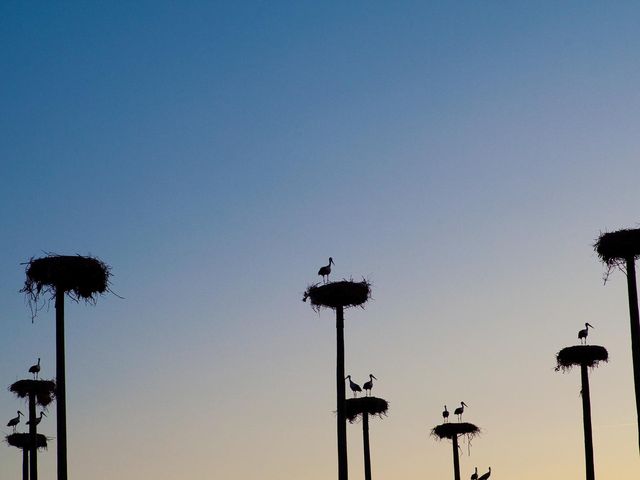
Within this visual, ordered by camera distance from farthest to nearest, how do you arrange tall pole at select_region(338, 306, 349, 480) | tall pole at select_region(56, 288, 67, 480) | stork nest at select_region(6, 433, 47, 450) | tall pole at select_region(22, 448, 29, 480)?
stork nest at select_region(6, 433, 47, 450) → tall pole at select_region(22, 448, 29, 480) → tall pole at select_region(338, 306, 349, 480) → tall pole at select_region(56, 288, 67, 480)

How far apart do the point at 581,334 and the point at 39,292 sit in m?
24.7

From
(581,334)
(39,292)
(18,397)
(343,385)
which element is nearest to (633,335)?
(343,385)

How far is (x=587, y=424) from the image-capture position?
4234 cm

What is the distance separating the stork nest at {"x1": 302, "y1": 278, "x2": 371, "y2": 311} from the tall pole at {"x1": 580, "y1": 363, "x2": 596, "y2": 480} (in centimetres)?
1042

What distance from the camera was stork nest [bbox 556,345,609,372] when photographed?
1662 inches

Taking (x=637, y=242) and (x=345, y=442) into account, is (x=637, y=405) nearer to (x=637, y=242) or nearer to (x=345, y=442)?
(x=637, y=242)

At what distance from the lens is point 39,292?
97.0 ft

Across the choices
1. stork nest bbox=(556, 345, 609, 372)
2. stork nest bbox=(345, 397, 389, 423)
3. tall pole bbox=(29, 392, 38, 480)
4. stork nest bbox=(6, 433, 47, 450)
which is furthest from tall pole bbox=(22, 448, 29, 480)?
stork nest bbox=(556, 345, 609, 372)

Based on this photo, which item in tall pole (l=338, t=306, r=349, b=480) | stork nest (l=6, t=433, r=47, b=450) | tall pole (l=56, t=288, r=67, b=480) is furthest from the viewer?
stork nest (l=6, t=433, r=47, b=450)

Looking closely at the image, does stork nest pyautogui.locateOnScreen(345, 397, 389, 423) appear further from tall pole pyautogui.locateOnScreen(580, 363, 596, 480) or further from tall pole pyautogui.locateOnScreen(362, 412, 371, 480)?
tall pole pyautogui.locateOnScreen(580, 363, 596, 480)

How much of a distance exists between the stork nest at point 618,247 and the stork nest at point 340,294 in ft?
24.0

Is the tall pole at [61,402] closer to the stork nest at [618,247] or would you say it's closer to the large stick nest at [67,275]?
the large stick nest at [67,275]

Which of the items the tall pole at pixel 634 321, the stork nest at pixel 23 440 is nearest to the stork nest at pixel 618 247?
the tall pole at pixel 634 321

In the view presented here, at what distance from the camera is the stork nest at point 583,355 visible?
42219mm
